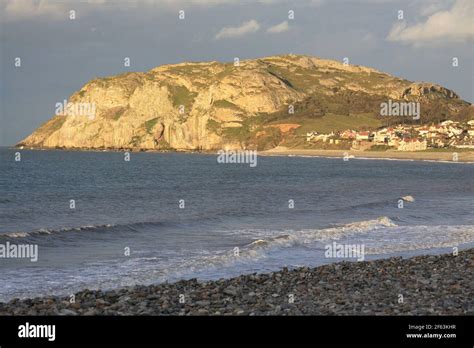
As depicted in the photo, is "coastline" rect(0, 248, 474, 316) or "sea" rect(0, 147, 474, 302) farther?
"sea" rect(0, 147, 474, 302)

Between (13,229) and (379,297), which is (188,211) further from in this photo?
(379,297)

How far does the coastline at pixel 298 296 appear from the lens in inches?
494

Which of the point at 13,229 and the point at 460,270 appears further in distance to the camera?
the point at 13,229

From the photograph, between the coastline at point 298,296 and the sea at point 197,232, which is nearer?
the coastline at point 298,296

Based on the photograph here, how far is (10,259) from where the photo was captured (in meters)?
22.6

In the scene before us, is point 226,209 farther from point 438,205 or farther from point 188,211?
point 438,205

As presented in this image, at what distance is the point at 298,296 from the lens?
1441 cm

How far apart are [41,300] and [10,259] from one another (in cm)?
908

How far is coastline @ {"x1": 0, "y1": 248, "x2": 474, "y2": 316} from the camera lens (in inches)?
494

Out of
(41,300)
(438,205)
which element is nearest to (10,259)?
(41,300)

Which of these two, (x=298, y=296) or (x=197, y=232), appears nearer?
(x=298, y=296)

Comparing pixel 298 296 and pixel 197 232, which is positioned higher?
pixel 298 296

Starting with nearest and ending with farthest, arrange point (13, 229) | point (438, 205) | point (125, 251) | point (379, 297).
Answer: point (379, 297) → point (125, 251) → point (13, 229) → point (438, 205)
